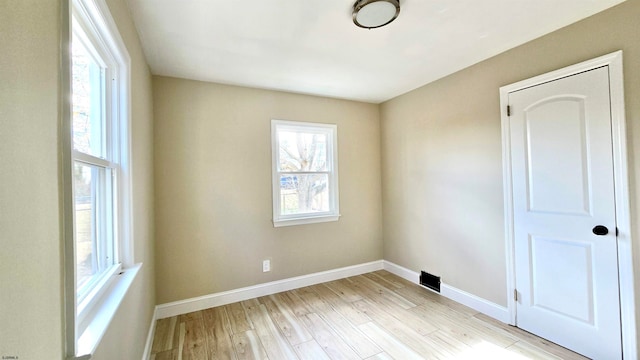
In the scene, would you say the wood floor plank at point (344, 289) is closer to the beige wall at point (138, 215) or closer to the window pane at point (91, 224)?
the beige wall at point (138, 215)

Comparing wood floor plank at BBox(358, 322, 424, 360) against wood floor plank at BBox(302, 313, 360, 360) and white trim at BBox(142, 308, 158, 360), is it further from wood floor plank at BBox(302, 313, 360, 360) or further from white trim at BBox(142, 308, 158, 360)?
white trim at BBox(142, 308, 158, 360)

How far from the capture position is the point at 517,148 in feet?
7.50

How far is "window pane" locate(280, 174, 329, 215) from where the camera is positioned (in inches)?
128

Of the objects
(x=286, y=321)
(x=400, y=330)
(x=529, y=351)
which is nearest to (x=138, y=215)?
(x=286, y=321)

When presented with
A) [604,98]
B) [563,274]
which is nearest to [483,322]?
[563,274]

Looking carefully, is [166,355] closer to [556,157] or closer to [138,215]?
[138,215]

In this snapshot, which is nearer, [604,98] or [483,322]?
[604,98]

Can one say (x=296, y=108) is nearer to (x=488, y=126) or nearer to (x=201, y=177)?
(x=201, y=177)

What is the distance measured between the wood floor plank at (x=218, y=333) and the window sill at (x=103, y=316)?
98 cm

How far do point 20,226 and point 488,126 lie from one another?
3047 millimetres

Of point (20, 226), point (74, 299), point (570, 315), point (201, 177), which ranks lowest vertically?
point (570, 315)

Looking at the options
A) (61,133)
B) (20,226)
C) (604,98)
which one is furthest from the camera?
(604,98)

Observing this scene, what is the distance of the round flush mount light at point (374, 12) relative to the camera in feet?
5.32

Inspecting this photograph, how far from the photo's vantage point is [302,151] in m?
3.39
